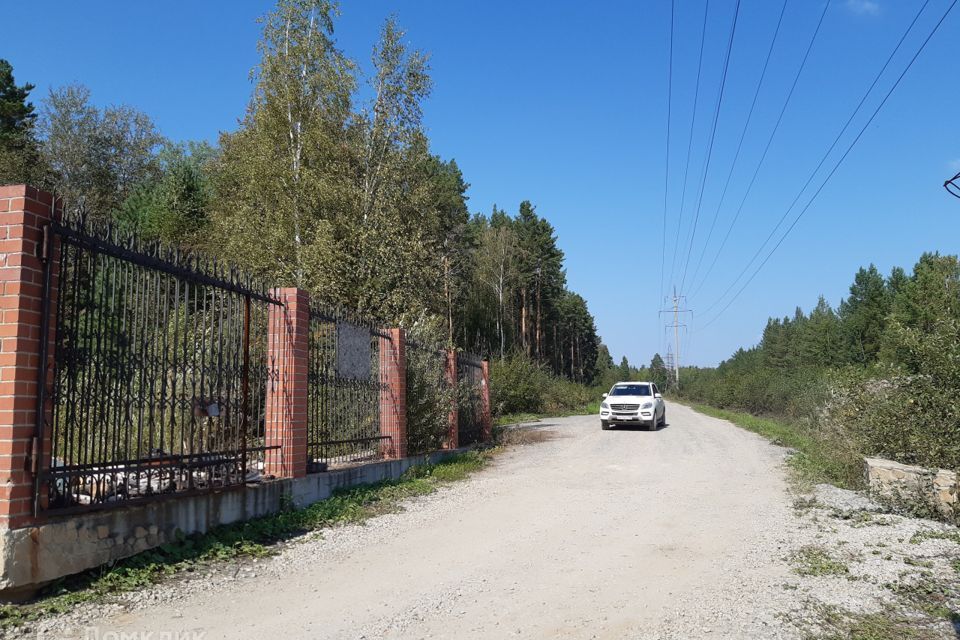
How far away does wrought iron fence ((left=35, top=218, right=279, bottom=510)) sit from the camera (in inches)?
195

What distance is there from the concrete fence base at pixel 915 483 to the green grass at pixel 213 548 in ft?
21.3

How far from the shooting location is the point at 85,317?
508 cm

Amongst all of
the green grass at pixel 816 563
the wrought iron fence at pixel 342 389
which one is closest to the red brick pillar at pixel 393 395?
the wrought iron fence at pixel 342 389

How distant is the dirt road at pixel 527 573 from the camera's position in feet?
14.4

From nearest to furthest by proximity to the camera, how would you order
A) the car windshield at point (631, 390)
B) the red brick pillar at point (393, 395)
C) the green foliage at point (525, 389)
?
the red brick pillar at point (393, 395) → the car windshield at point (631, 390) → the green foliage at point (525, 389)

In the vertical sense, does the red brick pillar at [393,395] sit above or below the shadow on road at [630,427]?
above

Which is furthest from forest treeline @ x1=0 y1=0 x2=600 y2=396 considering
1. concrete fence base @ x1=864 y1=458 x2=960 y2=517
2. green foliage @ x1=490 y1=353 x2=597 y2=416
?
concrete fence base @ x1=864 y1=458 x2=960 y2=517

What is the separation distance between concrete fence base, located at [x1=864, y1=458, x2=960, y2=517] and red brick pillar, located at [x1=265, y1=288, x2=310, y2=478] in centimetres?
779

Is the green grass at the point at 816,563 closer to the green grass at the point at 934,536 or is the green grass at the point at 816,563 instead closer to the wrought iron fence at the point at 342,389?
the green grass at the point at 934,536

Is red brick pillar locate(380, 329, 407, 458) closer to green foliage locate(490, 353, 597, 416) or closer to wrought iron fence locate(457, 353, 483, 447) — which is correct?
wrought iron fence locate(457, 353, 483, 447)

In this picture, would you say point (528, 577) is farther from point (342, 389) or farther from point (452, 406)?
point (452, 406)

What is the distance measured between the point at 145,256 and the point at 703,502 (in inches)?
308

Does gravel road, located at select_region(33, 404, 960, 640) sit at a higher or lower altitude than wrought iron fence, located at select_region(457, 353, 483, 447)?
lower

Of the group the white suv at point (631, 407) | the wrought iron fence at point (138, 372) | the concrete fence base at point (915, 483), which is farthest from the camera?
the white suv at point (631, 407)
